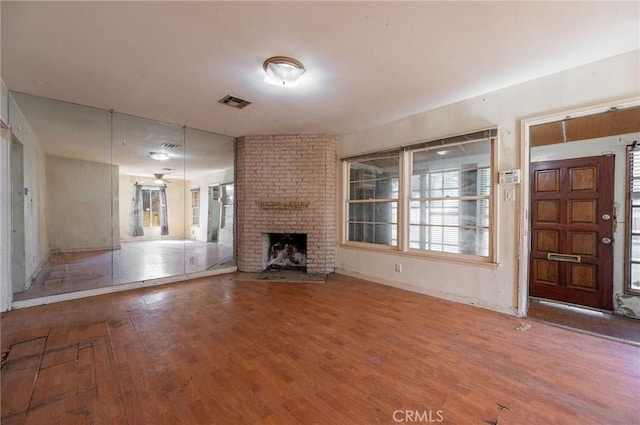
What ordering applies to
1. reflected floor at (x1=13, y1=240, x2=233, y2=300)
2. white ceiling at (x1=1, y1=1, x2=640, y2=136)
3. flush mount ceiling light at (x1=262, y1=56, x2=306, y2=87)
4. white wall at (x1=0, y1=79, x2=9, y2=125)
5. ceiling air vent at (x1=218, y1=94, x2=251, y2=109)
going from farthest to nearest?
reflected floor at (x1=13, y1=240, x2=233, y2=300), ceiling air vent at (x1=218, y1=94, x2=251, y2=109), white wall at (x1=0, y1=79, x2=9, y2=125), flush mount ceiling light at (x1=262, y1=56, x2=306, y2=87), white ceiling at (x1=1, y1=1, x2=640, y2=136)

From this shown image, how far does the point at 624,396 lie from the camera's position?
1765mm

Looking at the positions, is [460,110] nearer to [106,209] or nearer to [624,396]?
[624,396]

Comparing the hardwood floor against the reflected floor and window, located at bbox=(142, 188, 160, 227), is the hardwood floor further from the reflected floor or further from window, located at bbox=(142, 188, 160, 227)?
window, located at bbox=(142, 188, 160, 227)

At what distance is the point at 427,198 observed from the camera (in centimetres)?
404

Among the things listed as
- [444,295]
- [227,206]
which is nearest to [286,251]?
[227,206]

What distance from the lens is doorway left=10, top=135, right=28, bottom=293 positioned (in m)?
3.36

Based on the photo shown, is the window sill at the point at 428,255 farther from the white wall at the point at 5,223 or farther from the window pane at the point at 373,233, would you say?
the white wall at the point at 5,223

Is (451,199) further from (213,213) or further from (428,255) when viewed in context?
(213,213)

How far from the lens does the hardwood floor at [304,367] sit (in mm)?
1614

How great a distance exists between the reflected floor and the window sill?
2.77 metres

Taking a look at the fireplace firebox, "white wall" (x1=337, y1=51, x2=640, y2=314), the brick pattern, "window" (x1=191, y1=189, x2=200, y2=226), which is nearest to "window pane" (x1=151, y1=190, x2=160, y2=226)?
"window" (x1=191, y1=189, x2=200, y2=226)

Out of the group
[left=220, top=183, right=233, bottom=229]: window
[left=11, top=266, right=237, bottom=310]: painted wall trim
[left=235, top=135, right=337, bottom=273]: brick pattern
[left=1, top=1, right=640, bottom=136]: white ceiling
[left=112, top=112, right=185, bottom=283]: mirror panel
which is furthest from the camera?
[left=220, top=183, right=233, bottom=229]: window

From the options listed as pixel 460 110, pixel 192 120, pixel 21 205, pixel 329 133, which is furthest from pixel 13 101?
pixel 460 110

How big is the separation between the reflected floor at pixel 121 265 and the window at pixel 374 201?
2.79 meters
